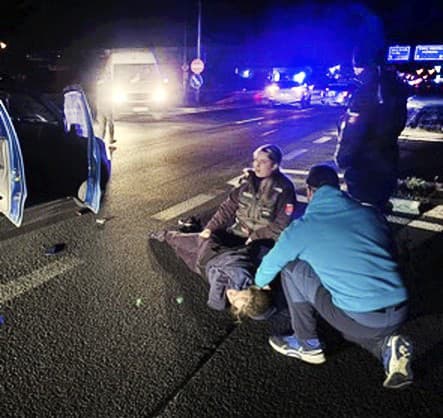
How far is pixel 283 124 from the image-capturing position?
17.1 meters

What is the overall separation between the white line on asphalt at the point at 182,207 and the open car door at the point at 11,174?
1642 mm

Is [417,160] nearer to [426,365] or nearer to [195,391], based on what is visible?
[426,365]

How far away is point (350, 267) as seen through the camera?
2789 millimetres

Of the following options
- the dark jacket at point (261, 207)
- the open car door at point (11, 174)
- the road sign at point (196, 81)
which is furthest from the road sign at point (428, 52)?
the open car door at point (11, 174)

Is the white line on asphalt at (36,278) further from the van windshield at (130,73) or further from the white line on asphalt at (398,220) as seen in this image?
the van windshield at (130,73)

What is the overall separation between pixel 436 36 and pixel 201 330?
198 ft

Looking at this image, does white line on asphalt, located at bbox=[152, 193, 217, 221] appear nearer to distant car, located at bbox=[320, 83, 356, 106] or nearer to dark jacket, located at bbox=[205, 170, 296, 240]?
dark jacket, located at bbox=[205, 170, 296, 240]

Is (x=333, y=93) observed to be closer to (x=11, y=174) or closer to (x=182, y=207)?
(x=182, y=207)

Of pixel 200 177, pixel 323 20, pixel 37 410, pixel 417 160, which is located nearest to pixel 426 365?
pixel 37 410

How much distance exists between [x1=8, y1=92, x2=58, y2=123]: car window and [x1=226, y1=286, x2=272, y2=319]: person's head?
13.9ft

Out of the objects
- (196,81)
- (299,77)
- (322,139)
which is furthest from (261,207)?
(299,77)

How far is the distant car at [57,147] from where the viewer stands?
19.2ft

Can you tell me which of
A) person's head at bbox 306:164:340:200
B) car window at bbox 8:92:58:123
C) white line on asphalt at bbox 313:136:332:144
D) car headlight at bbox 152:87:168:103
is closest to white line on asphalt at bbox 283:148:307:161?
white line on asphalt at bbox 313:136:332:144

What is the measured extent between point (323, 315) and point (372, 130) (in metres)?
2.81
